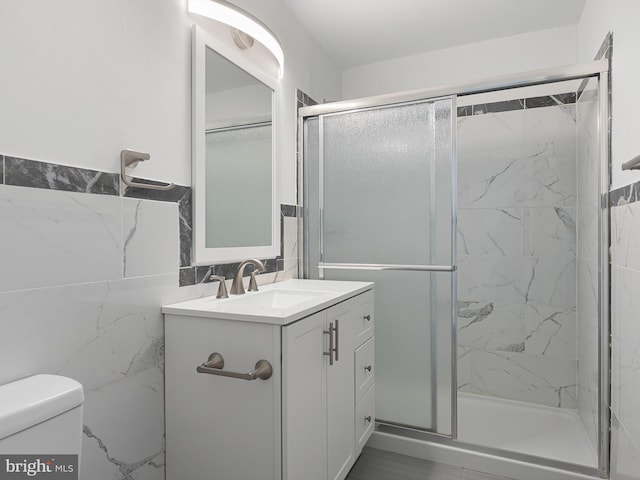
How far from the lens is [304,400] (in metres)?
1.31

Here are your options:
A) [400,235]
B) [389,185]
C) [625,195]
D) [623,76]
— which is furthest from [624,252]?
[389,185]

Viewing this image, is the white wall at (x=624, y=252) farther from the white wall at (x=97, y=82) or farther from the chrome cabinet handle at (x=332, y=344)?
the white wall at (x=97, y=82)

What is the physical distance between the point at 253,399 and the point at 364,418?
85cm

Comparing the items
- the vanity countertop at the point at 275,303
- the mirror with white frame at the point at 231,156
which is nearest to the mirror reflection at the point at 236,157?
the mirror with white frame at the point at 231,156

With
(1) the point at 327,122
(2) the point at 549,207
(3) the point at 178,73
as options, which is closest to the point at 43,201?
(3) the point at 178,73

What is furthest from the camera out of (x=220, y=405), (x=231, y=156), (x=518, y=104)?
(x=518, y=104)

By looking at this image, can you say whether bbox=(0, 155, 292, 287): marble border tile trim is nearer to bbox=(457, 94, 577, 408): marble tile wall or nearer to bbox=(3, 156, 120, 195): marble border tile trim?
bbox=(3, 156, 120, 195): marble border tile trim

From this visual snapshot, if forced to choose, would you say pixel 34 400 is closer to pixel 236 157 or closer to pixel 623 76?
pixel 236 157

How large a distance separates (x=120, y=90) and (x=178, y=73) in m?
0.30

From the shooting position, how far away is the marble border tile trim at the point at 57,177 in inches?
37.6

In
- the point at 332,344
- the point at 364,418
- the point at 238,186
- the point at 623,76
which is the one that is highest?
the point at 623,76

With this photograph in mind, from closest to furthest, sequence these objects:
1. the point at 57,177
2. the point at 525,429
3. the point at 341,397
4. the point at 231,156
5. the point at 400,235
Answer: the point at 57,177, the point at 341,397, the point at 231,156, the point at 400,235, the point at 525,429

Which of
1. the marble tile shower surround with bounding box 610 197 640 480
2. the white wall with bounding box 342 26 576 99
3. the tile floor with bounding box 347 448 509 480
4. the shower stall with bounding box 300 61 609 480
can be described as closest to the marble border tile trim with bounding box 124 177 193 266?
the shower stall with bounding box 300 61 609 480

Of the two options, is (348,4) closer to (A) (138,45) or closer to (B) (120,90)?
(A) (138,45)
